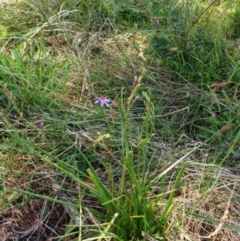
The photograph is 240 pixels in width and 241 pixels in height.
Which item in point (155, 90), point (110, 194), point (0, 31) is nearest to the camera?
point (110, 194)

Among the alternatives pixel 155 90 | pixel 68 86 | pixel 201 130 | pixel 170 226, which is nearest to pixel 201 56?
pixel 155 90

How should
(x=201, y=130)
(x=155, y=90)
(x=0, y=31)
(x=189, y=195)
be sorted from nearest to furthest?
(x=189, y=195) → (x=201, y=130) → (x=155, y=90) → (x=0, y=31)

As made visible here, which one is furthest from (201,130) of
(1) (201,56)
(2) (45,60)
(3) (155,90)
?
(2) (45,60)

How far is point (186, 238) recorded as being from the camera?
1.36m

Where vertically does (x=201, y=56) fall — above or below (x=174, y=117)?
above

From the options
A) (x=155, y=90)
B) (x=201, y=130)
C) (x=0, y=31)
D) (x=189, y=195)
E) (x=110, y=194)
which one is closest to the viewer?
(x=110, y=194)

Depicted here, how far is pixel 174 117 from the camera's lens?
188 cm

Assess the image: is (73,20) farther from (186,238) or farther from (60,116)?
(186,238)

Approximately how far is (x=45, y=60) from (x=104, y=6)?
1.86ft

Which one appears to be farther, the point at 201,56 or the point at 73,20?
the point at 73,20

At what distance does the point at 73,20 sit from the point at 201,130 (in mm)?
1010

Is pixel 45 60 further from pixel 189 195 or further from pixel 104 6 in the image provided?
pixel 189 195

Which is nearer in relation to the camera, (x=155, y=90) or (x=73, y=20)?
(x=155, y=90)

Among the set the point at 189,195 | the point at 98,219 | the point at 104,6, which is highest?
the point at 104,6
